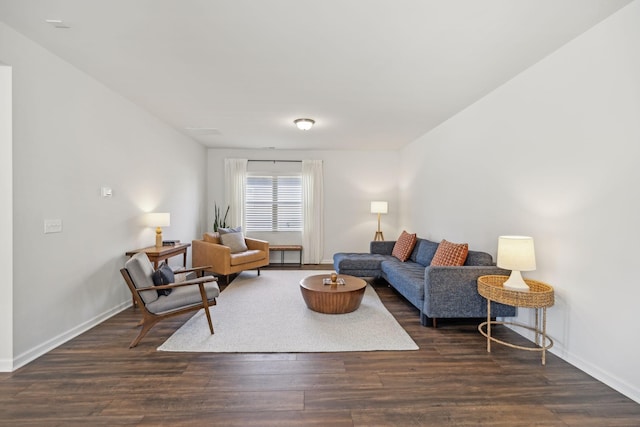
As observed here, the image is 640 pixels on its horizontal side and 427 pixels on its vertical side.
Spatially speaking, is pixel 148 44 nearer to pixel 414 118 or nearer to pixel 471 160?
pixel 414 118

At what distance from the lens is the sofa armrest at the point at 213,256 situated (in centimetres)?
480

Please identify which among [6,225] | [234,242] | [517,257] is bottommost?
[234,242]

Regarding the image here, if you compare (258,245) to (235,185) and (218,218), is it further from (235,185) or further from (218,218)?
(235,185)

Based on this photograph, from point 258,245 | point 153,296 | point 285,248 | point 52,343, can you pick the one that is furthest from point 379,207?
point 52,343

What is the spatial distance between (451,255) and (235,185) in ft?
16.0

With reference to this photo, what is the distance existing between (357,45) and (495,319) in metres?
3.21

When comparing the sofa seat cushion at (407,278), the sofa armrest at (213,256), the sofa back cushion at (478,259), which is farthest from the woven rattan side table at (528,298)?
the sofa armrest at (213,256)

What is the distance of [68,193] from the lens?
114 inches

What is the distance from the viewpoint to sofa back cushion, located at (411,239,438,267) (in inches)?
175

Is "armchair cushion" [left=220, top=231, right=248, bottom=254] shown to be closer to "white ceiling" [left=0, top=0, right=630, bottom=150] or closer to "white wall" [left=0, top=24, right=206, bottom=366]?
"white wall" [left=0, top=24, right=206, bottom=366]

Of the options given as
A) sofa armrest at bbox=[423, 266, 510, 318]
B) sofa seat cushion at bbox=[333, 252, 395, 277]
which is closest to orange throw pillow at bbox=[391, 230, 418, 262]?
sofa seat cushion at bbox=[333, 252, 395, 277]

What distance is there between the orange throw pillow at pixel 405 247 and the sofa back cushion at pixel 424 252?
0.30ft

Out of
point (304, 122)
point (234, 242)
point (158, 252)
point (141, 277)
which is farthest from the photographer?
point (234, 242)

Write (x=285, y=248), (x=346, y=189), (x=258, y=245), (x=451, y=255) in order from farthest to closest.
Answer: (x=346, y=189) < (x=285, y=248) < (x=258, y=245) < (x=451, y=255)
